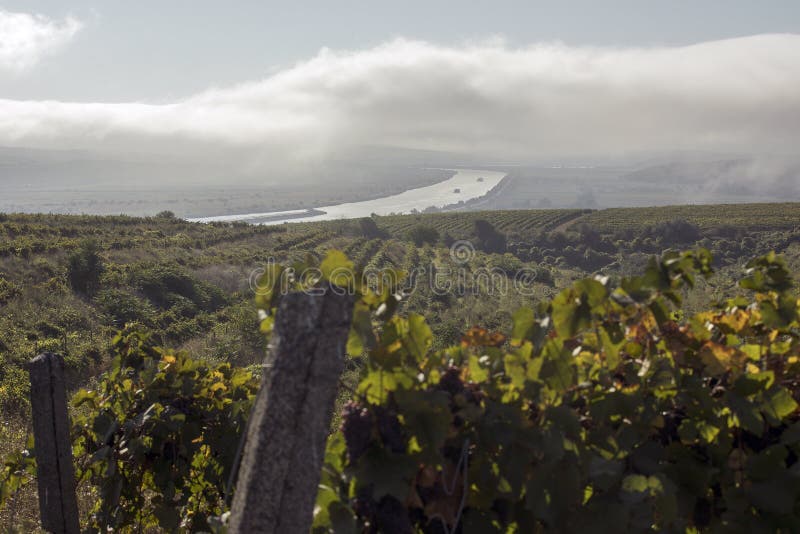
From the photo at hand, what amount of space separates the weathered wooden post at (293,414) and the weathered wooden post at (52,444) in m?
1.48

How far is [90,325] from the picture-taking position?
1331 centimetres

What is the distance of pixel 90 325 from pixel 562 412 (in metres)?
14.6

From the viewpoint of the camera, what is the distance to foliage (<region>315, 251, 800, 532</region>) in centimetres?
125

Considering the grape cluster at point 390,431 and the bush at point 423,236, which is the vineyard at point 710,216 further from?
the grape cluster at point 390,431

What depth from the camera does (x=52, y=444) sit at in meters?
2.17

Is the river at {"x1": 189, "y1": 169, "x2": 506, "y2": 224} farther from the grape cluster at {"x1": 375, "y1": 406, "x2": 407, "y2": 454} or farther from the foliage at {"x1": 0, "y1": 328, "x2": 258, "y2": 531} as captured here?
the grape cluster at {"x1": 375, "y1": 406, "x2": 407, "y2": 454}

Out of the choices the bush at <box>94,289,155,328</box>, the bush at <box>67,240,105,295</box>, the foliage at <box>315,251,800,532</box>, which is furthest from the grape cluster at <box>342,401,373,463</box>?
the bush at <box>67,240,105,295</box>

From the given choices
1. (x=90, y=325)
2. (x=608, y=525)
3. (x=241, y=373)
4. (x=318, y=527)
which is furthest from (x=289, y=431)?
(x=90, y=325)

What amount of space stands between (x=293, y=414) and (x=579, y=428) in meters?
0.69

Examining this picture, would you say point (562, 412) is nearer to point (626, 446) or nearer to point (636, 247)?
point (626, 446)

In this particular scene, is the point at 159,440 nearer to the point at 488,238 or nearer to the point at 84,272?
the point at 84,272

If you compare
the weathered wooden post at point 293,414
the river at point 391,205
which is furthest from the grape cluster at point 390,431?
the river at point 391,205

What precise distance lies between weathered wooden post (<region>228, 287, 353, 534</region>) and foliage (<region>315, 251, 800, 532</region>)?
20cm

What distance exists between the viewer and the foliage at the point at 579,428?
1.25m
